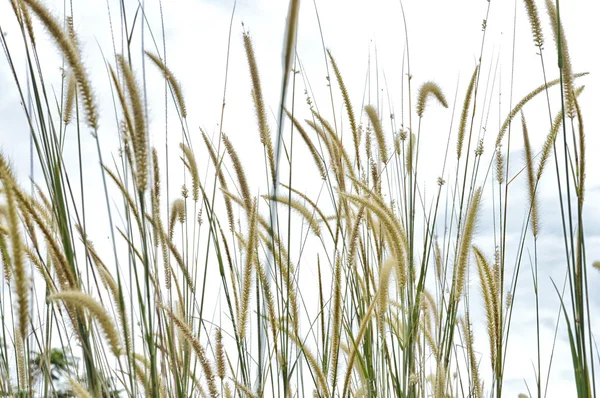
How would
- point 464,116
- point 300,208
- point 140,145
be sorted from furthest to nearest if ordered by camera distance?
point 464,116
point 300,208
point 140,145

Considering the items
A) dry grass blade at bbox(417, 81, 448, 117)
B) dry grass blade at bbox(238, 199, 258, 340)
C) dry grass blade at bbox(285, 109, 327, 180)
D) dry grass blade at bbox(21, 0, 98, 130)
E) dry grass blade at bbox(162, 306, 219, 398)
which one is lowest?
dry grass blade at bbox(162, 306, 219, 398)

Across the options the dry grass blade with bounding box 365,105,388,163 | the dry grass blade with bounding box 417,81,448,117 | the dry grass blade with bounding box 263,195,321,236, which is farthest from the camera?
the dry grass blade with bounding box 417,81,448,117

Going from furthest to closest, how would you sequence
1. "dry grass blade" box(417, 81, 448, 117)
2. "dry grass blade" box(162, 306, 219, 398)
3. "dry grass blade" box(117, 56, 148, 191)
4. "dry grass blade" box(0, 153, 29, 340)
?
1. "dry grass blade" box(417, 81, 448, 117)
2. "dry grass blade" box(162, 306, 219, 398)
3. "dry grass blade" box(117, 56, 148, 191)
4. "dry grass blade" box(0, 153, 29, 340)

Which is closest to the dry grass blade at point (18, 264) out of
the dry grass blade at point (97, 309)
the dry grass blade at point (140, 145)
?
the dry grass blade at point (97, 309)

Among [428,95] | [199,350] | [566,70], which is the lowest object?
[199,350]

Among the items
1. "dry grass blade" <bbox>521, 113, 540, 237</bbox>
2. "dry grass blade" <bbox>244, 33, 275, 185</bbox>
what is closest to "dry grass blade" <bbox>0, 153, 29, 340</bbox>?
"dry grass blade" <bbox>244, 33, 275, 185</bbox>

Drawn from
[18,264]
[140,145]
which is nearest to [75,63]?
[140,145]

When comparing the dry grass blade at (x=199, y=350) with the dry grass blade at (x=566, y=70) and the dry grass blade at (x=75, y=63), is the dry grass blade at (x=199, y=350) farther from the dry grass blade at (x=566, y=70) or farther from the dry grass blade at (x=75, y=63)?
the dry grass blade at (x=566, y=70)

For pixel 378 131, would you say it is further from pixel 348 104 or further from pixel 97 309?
pixel 97 309

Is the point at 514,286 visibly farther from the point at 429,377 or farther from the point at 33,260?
the point at 33,260

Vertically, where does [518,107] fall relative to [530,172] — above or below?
above

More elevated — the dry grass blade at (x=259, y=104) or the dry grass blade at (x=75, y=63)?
the dry grass blade at (x=259, y=104)

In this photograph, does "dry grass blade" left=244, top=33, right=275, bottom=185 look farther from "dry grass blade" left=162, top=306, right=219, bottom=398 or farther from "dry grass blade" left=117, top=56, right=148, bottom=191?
"dry grass blade" left=117, top=56, right=148, bottom=191

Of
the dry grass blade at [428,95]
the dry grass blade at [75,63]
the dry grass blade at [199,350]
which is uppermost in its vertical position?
the dry grass blade at [428,95]
